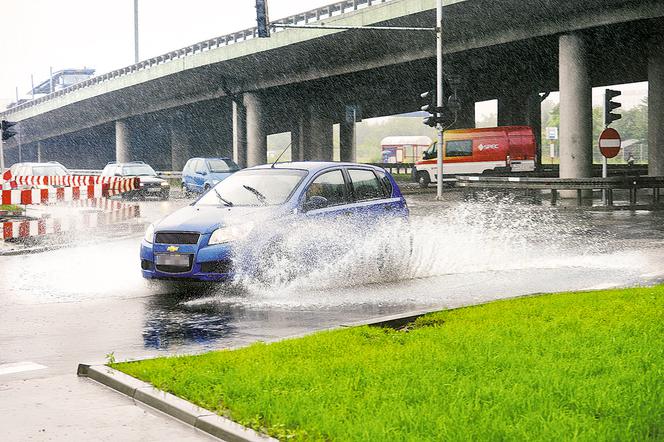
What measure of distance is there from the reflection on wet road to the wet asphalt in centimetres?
2

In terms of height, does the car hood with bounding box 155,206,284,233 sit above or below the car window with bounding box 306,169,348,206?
→ below

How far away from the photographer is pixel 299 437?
532cm

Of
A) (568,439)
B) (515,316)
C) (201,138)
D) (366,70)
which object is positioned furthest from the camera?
(201,138)

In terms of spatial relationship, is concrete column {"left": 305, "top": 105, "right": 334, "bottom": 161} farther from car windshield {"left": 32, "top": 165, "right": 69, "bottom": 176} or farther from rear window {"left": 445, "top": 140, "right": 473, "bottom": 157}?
car windshield {"left": 32, "top": 165, "right": 69, "bottom": 176}

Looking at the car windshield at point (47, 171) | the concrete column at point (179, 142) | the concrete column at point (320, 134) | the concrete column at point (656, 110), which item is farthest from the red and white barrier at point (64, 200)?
the concrete column at point (179, 142)

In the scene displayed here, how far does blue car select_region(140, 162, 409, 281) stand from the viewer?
455 inches

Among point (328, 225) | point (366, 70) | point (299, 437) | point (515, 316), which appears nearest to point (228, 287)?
point (328, 225)

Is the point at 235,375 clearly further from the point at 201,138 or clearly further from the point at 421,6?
the point at 201,138

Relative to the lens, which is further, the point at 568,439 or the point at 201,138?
the point at 201,138

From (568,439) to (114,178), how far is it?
37845mm

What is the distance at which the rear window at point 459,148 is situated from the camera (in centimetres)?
4703

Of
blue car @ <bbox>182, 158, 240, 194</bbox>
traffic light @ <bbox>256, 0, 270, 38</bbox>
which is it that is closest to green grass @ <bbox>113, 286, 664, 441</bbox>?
Result: traffic light @ <bbox>256, 0, 270, 38</bbox>

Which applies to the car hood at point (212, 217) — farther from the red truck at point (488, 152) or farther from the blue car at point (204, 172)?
the red truck at point (488, 152)

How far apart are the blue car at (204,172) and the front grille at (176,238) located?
1033 inches
